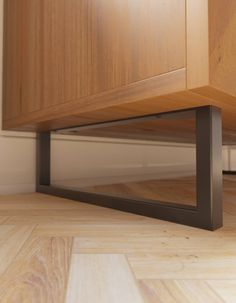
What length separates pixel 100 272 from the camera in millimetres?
370

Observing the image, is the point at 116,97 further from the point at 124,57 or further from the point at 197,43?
the point at 197,43

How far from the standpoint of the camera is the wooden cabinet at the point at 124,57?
48cm

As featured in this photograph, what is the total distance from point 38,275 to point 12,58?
0.86 meters

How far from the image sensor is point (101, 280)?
1.14 feet

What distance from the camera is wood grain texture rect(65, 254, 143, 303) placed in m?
0.31

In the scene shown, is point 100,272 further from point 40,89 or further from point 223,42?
point 40,89

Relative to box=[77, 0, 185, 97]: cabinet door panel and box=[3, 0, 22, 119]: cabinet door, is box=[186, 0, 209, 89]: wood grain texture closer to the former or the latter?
box=[77, 0, 185, 97]: cabinet door panel

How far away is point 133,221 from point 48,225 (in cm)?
19

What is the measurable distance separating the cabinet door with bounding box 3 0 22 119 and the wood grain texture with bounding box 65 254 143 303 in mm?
685

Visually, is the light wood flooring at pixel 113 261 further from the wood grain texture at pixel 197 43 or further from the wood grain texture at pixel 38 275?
the wood grain texture at pixel 197 43

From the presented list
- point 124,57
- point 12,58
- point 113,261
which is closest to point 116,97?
point 124,57

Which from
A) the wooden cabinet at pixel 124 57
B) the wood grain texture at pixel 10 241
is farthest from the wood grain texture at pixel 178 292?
the wooden cabinet at pixel 124 57

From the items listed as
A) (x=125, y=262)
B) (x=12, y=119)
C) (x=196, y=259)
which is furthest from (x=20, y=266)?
(x=12, y=119)

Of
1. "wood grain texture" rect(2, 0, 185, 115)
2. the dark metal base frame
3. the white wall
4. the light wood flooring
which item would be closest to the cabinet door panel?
"wood grain texture" rect(2, 0, 185, 115)
